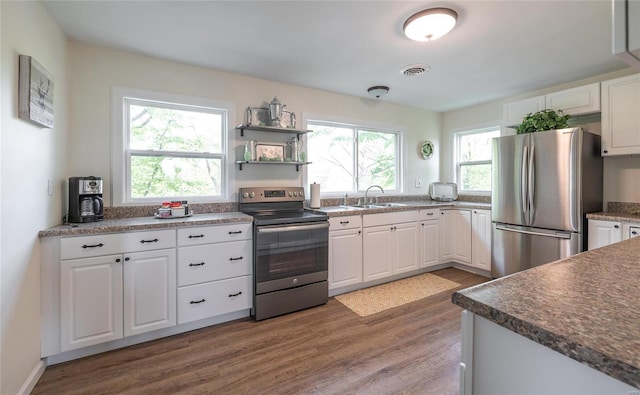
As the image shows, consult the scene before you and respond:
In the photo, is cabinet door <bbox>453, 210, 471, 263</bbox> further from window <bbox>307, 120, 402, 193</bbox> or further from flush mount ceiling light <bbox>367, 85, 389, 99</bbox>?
flush mount ceiling light <bbox>367, 85, 389, 99</bbox>

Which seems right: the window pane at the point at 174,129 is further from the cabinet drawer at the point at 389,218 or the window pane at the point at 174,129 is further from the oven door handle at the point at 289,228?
the cabinet drawer at the point at 389,218

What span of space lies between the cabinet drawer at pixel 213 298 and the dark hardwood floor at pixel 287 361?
146 mm

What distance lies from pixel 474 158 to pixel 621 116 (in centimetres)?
177

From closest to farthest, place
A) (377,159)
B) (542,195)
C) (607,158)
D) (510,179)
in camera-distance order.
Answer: (542,195)
(607,158)
(510,179)
(377,159)

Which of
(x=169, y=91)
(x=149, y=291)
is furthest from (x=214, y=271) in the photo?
(x=169, y=91)

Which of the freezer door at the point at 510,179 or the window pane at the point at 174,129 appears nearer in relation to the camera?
the window pane at the point at 174,129

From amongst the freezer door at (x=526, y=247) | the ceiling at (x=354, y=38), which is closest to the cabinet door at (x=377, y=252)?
the freezer door at (x=526, y=247)

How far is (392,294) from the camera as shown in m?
3.16

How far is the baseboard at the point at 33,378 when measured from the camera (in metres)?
1.65

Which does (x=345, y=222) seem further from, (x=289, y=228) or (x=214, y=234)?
(x=214, y=234)

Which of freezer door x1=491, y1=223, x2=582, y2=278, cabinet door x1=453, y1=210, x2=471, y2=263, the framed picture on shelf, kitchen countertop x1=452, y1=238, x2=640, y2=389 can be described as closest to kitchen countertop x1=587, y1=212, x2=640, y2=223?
freezer door x1=491, y1=223, x2=582, y2=278

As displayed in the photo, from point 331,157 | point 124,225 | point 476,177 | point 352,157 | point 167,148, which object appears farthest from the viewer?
point 476,177

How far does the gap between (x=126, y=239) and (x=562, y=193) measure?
12.7 feet

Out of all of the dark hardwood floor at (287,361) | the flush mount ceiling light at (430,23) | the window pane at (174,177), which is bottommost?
the dark hardwood floor at (287,361)
